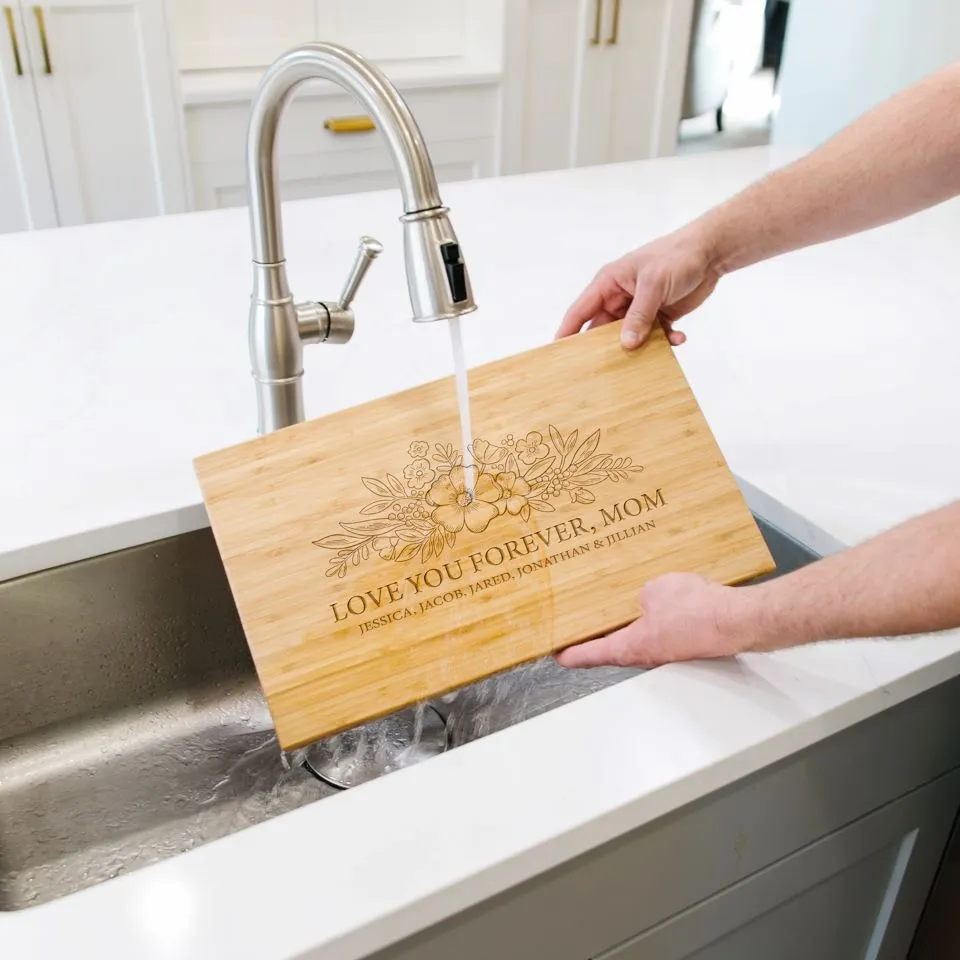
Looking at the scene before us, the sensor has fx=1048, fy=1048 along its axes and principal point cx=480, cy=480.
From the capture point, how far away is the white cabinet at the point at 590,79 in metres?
3.33

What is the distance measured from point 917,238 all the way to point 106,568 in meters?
1.36

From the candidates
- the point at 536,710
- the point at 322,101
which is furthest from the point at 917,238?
the point at 322,101

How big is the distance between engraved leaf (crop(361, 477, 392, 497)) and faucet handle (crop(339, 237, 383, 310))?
154 millimetres

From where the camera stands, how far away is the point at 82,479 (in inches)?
40.0

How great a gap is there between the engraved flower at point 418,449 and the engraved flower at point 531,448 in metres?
0.08

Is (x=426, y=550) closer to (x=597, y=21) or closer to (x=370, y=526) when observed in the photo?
(x=370, y=526)

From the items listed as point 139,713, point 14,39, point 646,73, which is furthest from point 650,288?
point 646,73

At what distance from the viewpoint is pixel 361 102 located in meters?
0.72

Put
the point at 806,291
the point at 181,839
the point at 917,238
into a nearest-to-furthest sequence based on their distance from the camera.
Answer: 1. the point at 181,839
2. the point at 806,291
3. the point at 917,238

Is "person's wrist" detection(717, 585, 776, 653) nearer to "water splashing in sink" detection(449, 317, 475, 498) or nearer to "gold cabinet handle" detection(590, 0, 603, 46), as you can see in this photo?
"water splashing in sink" detection(449, 317, 475, 498)

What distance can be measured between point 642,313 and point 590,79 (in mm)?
2792

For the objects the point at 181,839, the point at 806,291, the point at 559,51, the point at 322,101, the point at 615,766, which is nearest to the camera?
the point at 615,766

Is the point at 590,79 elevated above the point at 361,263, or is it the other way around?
the point at 590,79

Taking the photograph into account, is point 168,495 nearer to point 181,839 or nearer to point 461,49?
point 181,839
